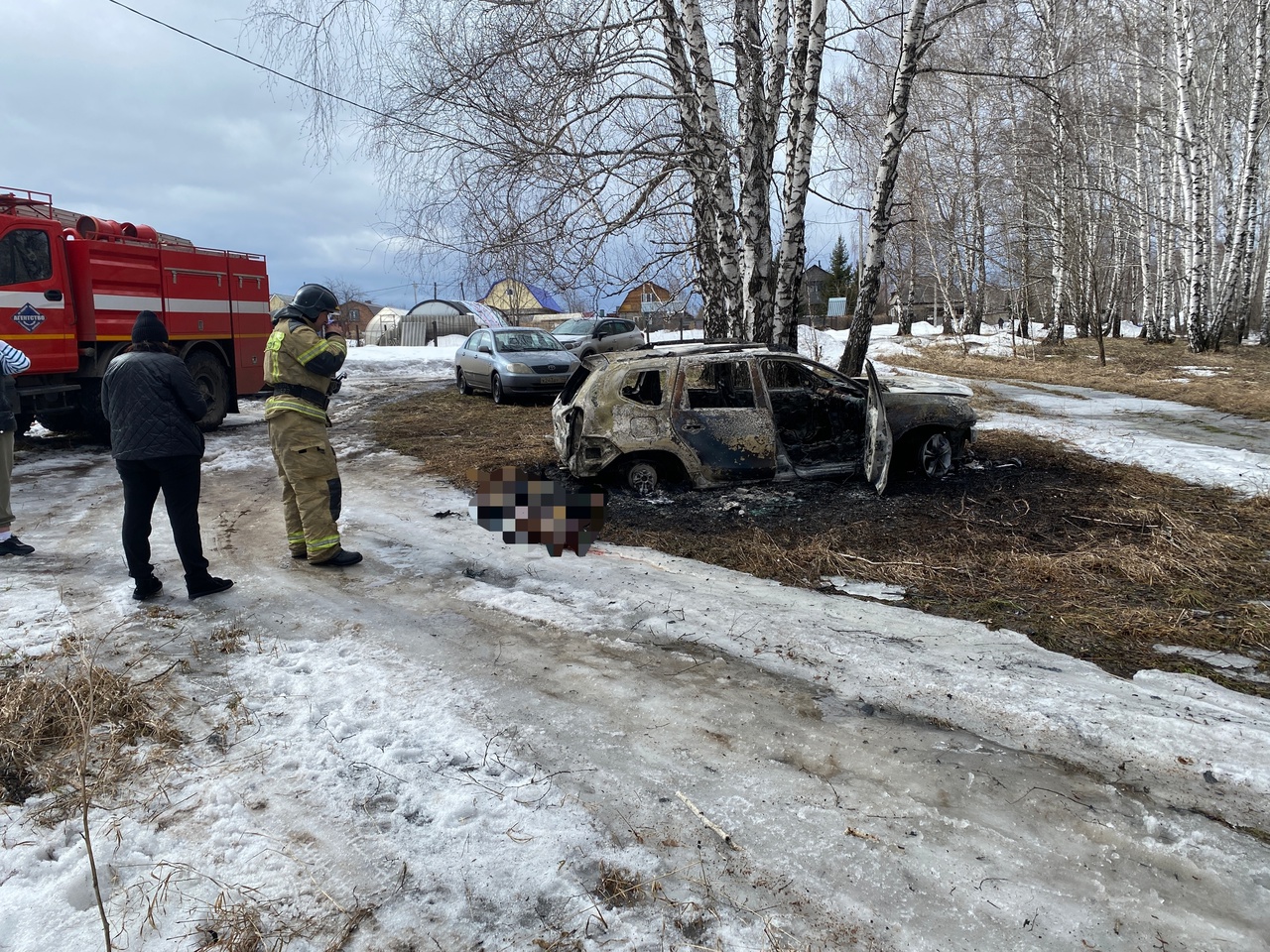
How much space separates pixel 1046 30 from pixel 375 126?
1213 cm

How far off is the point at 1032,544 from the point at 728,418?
2.67 m

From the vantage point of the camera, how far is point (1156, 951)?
2154 mm

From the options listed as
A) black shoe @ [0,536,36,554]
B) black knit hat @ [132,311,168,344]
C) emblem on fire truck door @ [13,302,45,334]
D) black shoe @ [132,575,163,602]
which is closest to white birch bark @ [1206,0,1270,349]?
black knit hat @ [132,311,168,344]

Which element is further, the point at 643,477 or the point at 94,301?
the point at 94,301

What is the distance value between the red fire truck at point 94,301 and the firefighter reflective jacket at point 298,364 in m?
5.84

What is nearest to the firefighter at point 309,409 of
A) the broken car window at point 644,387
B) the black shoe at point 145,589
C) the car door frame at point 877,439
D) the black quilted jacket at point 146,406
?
the black quilted jacket at point 146,406

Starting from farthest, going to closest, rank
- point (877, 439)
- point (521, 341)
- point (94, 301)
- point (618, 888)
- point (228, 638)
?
point (521, 341) → point (94, 301) → point (877, 439) → point (228, 638) → point (618, 888)

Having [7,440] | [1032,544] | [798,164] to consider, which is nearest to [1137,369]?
[798,164]

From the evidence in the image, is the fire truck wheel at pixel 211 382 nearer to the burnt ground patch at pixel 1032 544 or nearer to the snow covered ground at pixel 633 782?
the burnt ground patch at pixel 1032 544

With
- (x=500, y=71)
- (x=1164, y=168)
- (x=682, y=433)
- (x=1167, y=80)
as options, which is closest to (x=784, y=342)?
(x=682, y=433)

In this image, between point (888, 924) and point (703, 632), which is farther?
point (703, 632)

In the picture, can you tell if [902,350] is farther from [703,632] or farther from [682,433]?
[703,632]

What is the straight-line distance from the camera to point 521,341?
15.8 meters

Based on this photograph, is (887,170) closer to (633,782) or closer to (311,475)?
(311,475)
